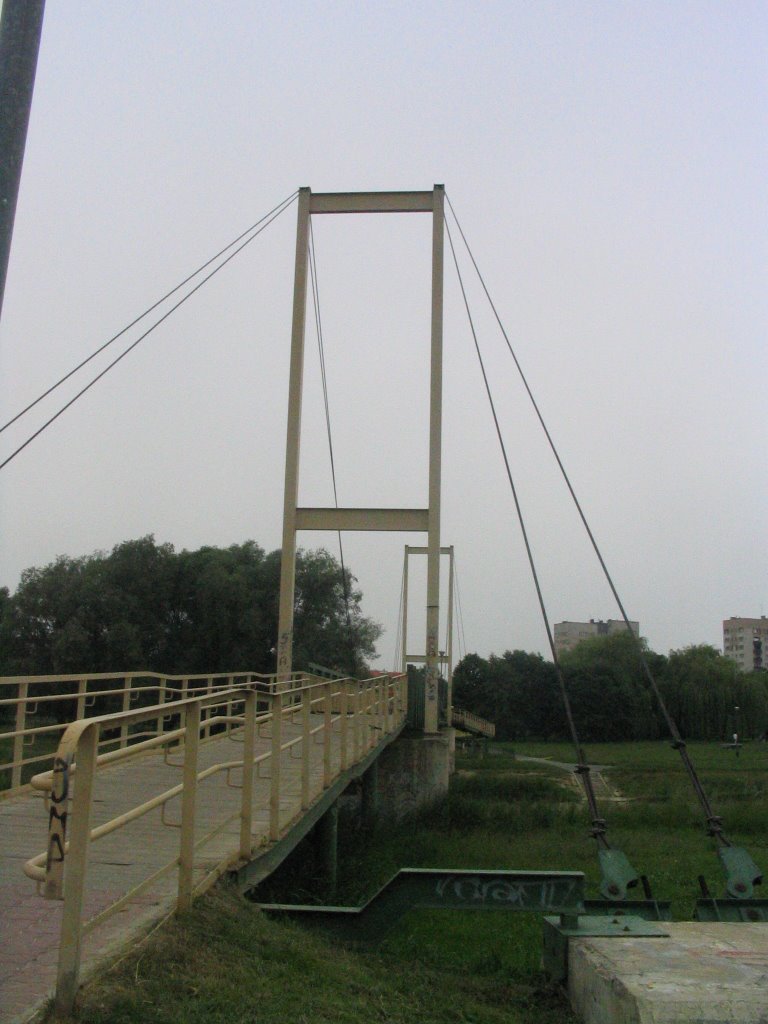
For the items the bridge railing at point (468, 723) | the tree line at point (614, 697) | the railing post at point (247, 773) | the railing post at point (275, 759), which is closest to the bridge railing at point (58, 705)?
the railing post at point (247, 773)

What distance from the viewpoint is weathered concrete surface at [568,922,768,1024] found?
4.12 metres

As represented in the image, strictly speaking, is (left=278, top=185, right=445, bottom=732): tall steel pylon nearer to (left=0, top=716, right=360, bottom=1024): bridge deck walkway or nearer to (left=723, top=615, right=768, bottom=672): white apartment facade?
(left=0, top=716, right=360, bottom=1024): bridge deck walkway

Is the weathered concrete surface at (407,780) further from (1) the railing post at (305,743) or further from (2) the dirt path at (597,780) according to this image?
(1) the railing post at (305,743)

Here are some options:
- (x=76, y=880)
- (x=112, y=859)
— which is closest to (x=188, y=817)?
(x=76, y=880)

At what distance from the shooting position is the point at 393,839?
15.8m

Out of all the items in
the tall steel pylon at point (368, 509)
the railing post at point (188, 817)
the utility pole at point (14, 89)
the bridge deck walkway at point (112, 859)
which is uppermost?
the tall steel pylon at point (368, 509)

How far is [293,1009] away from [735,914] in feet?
11.4

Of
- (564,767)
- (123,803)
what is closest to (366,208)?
(123,803)

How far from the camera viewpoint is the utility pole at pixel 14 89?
3256 mm

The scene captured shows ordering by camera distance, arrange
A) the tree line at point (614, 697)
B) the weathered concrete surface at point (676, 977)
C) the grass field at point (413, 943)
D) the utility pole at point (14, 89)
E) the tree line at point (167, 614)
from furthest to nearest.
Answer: the tree line at point (614, 697), the tree line at point (167, 614), the weathered concrete surface at point (676, 977), the grass field at point (413, 943), the utility pole at point (14, 89)

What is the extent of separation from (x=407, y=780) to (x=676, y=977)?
46.2ft

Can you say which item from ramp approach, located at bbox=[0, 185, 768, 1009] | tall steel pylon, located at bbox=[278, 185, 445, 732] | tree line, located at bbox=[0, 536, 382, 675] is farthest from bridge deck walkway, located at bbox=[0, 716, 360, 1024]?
tree line, located at bbox=[0, 536, 382, 675]

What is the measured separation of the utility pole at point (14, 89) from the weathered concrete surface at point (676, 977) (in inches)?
149

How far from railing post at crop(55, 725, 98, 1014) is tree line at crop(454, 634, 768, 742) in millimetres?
68220
